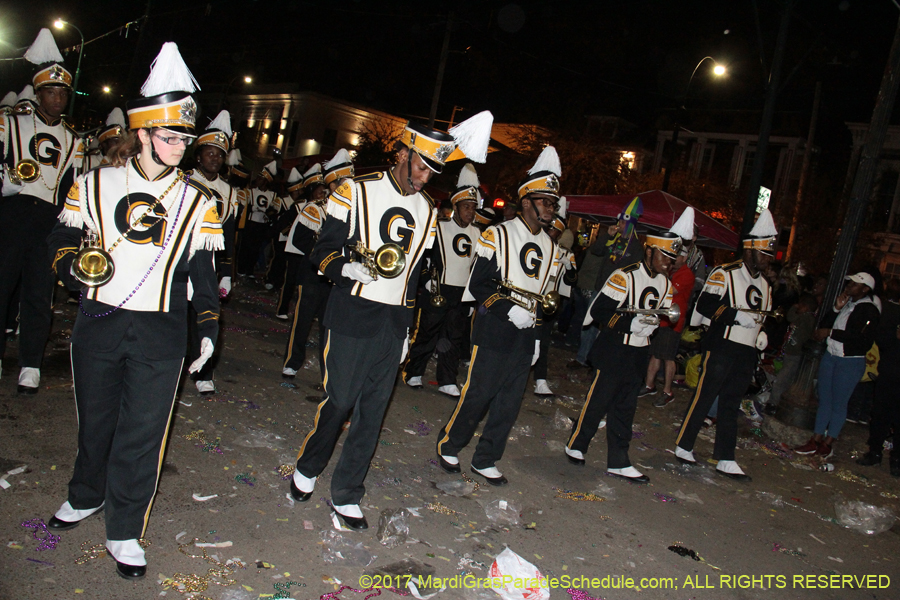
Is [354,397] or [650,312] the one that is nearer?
[354,397]

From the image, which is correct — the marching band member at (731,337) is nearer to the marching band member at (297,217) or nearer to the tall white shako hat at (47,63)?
the marching band member at (297,217)

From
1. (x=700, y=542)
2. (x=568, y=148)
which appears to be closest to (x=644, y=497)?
(x=700, y=542)

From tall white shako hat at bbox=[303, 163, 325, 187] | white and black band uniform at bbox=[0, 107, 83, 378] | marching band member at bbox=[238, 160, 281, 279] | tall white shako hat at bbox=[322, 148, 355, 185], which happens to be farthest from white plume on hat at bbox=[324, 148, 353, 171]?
marching band member at bbox=[238, 160, 281, 279]

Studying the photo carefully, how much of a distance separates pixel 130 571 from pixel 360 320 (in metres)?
1.74

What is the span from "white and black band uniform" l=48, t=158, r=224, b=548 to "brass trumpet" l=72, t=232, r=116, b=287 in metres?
0.09

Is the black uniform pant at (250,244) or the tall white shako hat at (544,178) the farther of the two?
the black uniform pant at (250,244)

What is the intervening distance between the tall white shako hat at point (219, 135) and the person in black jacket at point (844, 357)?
23.0ft

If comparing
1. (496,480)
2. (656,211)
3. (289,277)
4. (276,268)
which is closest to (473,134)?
(496,480)

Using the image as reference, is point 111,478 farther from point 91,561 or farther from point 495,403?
point 495,403

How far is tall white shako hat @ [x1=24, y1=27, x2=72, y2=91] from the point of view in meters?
5.20

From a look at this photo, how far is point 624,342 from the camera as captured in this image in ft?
18.5

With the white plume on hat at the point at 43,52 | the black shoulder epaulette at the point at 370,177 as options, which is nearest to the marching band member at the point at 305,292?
the white plume on hat at the point at 43,52

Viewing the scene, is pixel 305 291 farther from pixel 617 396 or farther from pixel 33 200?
pixel 617 396

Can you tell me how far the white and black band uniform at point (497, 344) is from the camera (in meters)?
5.00
